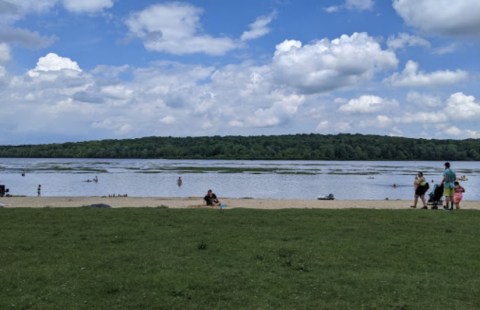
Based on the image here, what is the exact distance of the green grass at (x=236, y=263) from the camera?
7.69 metres

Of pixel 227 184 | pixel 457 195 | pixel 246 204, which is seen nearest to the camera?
pixel 457 195

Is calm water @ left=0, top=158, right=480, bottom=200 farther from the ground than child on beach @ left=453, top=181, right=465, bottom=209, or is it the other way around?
child on beach @ left=453, top=181, right=465, bottom=209

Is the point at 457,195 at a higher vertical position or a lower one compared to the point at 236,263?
higher

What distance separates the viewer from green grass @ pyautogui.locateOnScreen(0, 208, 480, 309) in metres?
7.69

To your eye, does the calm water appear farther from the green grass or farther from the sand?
the green grass

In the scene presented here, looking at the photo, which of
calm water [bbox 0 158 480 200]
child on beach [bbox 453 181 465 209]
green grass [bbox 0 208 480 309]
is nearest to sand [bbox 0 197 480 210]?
child on beach [bbox 453 181 465 209]

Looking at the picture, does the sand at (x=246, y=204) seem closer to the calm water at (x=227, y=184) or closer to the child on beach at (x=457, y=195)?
the child on beach at (x=457, y=195)

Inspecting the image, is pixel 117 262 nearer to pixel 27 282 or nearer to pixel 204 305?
pixel 27 282

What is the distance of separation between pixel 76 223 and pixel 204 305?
8.18 metres

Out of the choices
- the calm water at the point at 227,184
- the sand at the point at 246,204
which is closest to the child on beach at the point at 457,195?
the sand at the point at 246,204

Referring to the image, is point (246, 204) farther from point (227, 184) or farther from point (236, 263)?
point (227, 184)

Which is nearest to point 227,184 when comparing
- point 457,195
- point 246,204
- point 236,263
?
point 246,204

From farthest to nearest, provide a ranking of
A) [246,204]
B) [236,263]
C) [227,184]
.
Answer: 1. [227,184]
2. [246,204]
3. [236,263]

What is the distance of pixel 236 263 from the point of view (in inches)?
384
